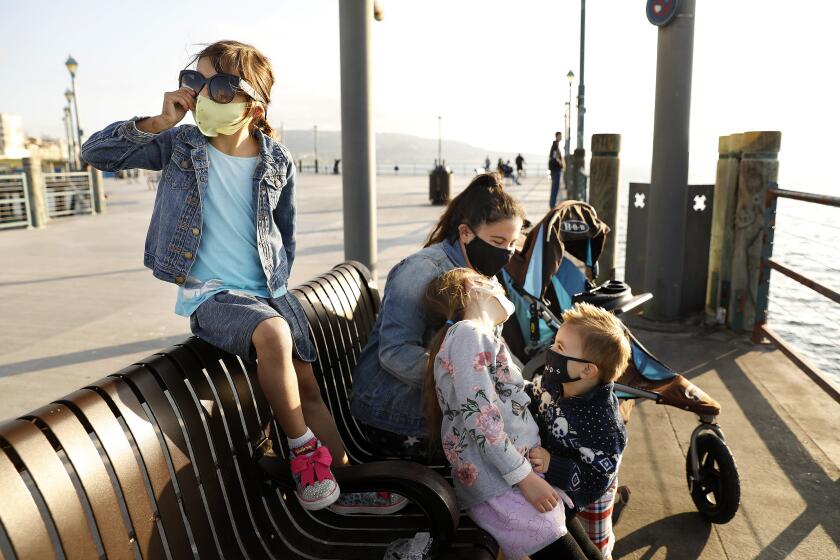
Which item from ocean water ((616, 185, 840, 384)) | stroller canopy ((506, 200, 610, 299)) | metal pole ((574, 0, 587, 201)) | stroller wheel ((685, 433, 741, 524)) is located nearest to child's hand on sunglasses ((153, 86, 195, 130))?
stroller canopy ((506, 200, 610, 299))

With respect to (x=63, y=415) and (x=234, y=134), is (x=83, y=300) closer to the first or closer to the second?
(x=234, y=134)

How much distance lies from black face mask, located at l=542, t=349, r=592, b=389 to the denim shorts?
0.89m

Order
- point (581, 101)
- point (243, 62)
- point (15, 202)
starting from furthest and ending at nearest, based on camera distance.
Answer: point (581, 101), point (15, 202), point (243, 62)

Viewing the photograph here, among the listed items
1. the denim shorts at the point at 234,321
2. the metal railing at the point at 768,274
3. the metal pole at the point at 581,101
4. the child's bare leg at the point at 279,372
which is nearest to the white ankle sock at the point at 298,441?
the child's bare leg at the point at 279,372

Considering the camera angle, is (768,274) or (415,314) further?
(768,274)

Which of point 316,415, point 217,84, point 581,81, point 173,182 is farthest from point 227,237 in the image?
point 581,81

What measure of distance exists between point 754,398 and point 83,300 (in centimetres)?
731

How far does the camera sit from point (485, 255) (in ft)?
9.61

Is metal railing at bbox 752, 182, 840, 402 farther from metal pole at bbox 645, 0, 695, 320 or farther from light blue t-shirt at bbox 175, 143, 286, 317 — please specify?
light blue t-shirt at bbox 175, 143, 286, 317

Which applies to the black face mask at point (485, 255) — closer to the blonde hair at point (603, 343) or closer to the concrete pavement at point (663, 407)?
the blonde hair at point (603, 343)

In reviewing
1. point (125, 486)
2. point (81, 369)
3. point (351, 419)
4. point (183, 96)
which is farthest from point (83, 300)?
point (125, 486)

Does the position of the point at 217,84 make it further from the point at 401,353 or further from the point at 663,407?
the point at 663,407

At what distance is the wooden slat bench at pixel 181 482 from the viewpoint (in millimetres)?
1526

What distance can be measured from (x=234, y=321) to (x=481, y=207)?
1.18 metres
